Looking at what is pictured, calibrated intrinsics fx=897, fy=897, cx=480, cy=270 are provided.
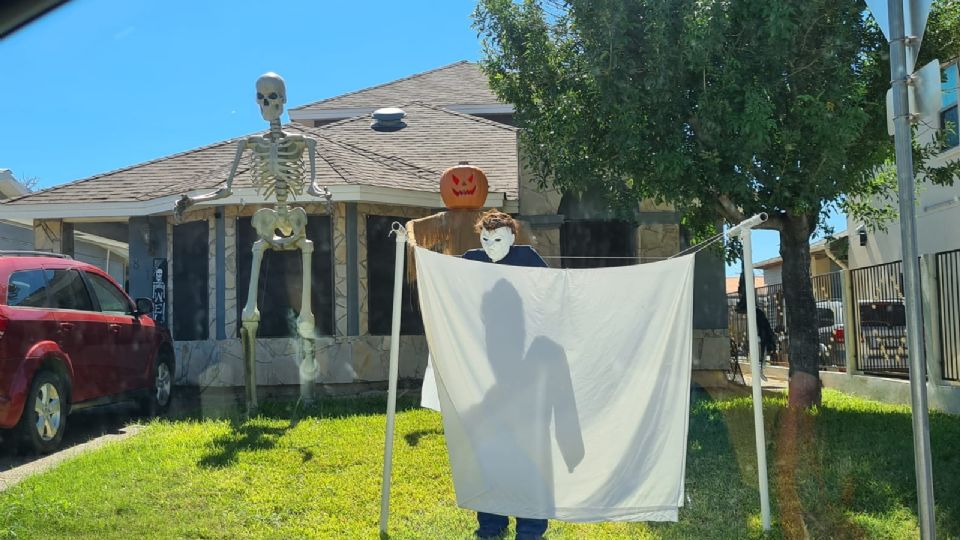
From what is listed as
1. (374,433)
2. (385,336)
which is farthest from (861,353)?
(374,433)

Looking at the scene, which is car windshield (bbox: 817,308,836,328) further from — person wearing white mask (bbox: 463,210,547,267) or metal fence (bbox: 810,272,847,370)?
person wearing white mask (bbox: 463,210,547,267)

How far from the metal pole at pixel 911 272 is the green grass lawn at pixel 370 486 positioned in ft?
4.33

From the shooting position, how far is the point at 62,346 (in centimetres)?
821

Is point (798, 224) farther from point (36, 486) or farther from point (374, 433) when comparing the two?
point (36, 486)

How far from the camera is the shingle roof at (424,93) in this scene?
1864cm

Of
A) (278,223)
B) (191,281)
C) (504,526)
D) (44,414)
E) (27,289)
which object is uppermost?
(278,223)

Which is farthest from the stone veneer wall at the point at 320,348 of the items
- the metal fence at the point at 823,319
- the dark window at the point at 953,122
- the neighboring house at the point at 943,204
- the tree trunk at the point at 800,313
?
the dark window at the point at 953,122

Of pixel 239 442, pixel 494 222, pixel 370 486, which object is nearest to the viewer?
pixel 494 222

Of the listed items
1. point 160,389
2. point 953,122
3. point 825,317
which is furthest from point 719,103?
point 825,317

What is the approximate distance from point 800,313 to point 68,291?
25.2 ft

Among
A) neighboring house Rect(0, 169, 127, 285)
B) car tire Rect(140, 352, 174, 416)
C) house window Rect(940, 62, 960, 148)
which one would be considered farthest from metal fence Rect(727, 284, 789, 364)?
neighboring house Rect(0, 169, 127, 285)

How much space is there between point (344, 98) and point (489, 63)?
9.72 metres

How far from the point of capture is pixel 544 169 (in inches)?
409

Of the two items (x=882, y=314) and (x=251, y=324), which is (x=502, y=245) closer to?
(x=251, y=324)
